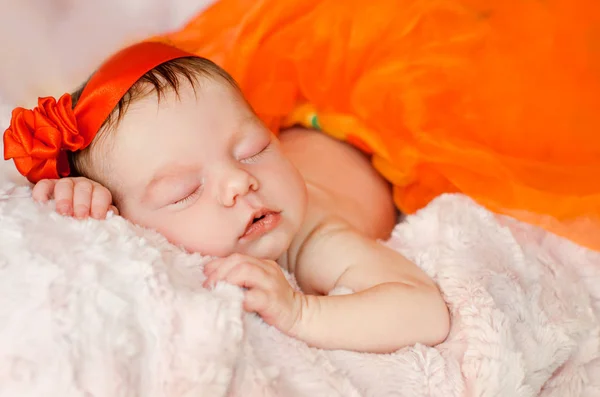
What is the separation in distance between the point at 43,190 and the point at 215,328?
1.14 feet

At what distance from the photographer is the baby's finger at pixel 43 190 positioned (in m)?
0.82

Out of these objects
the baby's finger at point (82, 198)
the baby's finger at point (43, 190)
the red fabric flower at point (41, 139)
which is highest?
the red fabric flower at point (41, 139)

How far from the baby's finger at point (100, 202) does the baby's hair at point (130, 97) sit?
0.15ft

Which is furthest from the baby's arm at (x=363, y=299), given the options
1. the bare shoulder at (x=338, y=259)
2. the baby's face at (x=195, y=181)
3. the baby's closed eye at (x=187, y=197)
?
the baby's closed eye at (x=187, y=197)

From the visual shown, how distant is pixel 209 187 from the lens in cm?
88

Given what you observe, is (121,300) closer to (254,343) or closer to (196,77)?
(254,343)

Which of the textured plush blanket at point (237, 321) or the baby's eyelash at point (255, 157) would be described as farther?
the baby's eyelash at point (255, 157)

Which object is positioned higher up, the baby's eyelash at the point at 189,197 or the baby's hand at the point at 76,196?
the baby's hand at the point at 76,196

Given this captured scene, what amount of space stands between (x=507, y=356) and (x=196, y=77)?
607 mm

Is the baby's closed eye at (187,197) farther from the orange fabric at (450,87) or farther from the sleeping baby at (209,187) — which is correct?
the orange fabric at (450,87)

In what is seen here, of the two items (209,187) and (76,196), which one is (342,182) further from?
(76,196)

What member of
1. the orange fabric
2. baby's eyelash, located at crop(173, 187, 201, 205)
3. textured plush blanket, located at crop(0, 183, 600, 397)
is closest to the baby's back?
the orange fabric

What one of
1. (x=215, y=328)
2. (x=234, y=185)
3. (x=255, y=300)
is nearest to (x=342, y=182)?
(x=234, y=185)

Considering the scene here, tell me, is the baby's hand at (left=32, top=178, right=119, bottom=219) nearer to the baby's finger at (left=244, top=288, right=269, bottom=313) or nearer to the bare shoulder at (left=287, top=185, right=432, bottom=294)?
the baby's finger at (left=244, top=288, right=269, bottom=313)
